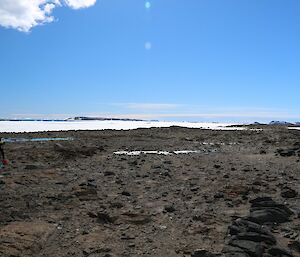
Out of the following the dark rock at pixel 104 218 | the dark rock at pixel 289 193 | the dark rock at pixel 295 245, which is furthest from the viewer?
the dark rock at pixel 289 193

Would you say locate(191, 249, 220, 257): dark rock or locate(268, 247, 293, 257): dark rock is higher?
locate(268, 247, 293, 257): dark rock

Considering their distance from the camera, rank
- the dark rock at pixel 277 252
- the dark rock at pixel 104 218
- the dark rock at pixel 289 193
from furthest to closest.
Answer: the dark rock at pixel 289 193
the dark rock at pixel 104 218
the dark rock at pixel 277 252

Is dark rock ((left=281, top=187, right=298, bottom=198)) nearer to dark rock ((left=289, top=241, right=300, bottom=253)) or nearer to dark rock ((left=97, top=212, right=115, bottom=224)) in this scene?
dark rock ((left=289, top=241, right=300, bottom=253))

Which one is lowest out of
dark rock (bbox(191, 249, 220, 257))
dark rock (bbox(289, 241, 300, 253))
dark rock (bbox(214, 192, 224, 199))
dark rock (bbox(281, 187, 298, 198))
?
dark rock (bbox(191, 249, 220, 257))

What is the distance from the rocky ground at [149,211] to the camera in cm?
854

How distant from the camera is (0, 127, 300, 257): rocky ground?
336 inches

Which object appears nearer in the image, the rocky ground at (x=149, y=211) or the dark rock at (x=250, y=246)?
the dark rock at (x=250, y=246)

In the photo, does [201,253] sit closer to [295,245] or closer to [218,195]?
[295,245]

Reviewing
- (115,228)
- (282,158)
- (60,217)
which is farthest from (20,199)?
(282,158)

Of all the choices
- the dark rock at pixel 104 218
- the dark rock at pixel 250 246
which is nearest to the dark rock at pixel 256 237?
the dark rock at pixel 250 246

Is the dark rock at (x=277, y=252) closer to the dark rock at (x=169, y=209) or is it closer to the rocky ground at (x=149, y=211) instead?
the rocky ground at (x=149, y=211)

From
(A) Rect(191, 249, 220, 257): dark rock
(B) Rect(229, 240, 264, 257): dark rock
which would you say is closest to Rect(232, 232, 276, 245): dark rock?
(B) Rect(229, 240, 264, 257): dark rock

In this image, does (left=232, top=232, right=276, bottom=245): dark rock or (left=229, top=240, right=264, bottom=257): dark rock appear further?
(left=232, top=232, right=276, bottom=245): dark rock

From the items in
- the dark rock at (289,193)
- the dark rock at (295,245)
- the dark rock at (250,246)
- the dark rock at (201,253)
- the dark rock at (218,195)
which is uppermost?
the dark rock at (289,193)
